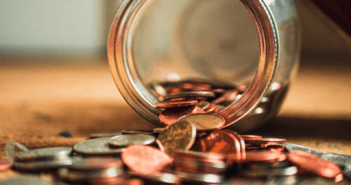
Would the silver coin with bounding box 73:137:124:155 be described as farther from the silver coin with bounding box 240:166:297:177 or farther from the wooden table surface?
the silver coin with bounding box 240:166:297:177

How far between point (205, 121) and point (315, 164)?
9.6 inches

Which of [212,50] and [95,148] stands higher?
[212,50]

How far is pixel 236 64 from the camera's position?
1.24m

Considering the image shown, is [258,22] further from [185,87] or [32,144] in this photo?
[32,144]

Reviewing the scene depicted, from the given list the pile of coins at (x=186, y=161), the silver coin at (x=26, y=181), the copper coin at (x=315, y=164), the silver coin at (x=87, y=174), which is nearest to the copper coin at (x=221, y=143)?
the pile of coins at (x=186, y=161)

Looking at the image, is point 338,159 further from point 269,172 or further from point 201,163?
point 201,163

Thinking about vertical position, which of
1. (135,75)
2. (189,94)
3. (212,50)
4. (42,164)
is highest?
(212,50)

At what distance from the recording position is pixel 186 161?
597 mm

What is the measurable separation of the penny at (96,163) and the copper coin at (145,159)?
19 mm

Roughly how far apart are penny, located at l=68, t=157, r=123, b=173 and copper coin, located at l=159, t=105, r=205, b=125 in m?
0.24

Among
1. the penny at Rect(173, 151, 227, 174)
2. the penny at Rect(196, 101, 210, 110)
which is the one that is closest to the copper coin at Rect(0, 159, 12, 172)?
the penny at Rect(173, 151, 227, 174)

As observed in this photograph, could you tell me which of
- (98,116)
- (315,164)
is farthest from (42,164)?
(98,116)

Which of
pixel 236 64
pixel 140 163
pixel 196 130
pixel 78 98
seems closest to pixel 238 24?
pixel 236 64

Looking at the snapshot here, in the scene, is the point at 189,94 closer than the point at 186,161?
No
